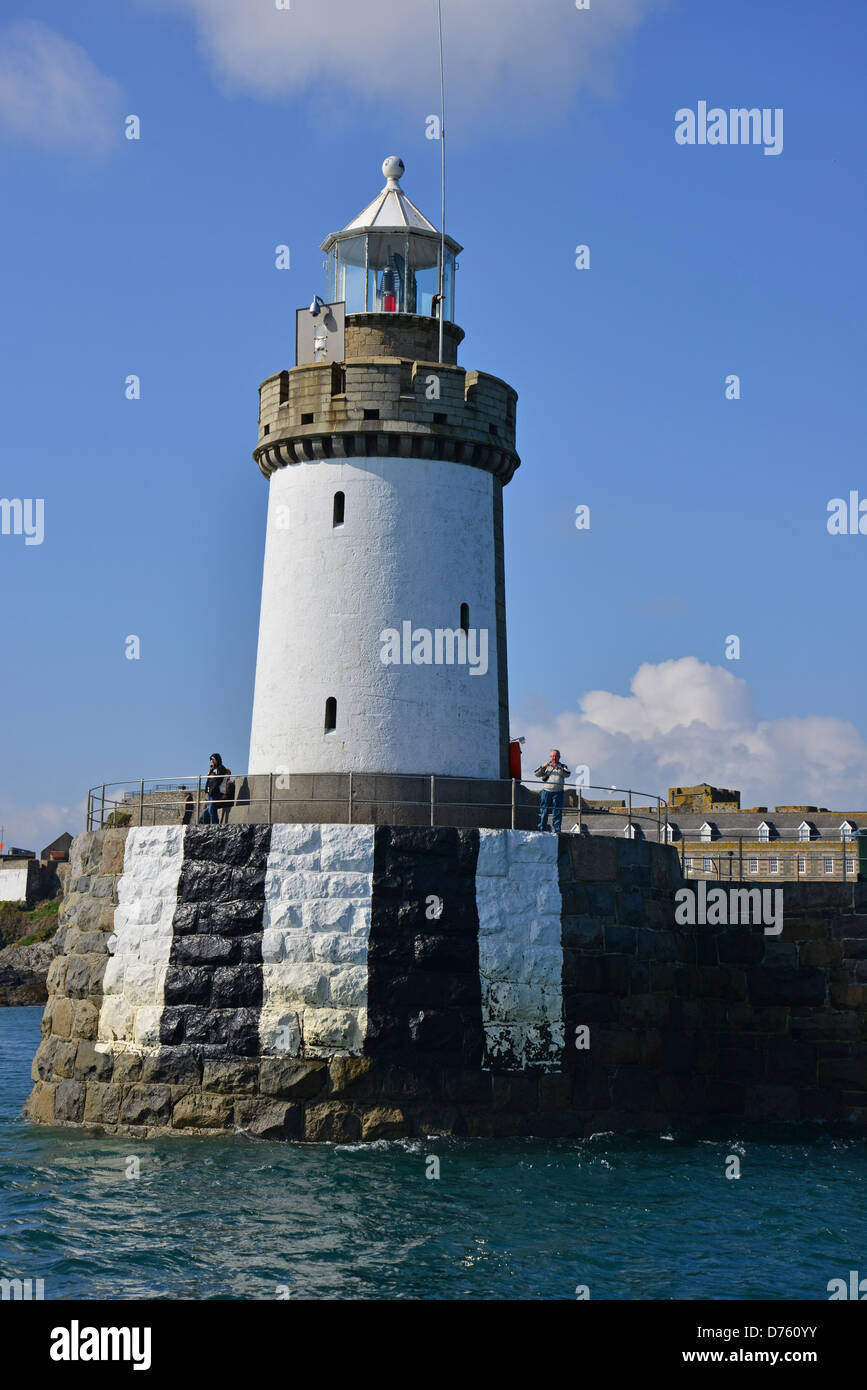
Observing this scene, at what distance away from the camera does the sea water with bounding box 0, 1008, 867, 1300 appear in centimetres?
1483

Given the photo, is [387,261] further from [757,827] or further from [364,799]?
[757,827]

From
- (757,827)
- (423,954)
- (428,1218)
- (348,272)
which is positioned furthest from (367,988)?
(757,827)

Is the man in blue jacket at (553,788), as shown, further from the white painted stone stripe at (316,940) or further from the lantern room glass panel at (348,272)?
the lantern room glass panel at (348,272)

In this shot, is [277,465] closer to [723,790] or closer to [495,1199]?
[495,1199]

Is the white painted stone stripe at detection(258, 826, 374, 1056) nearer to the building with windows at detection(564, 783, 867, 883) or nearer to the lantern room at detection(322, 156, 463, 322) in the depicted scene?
the lantern room at detection(322, 156, 463, 322)

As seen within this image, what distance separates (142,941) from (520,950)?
5.77 m

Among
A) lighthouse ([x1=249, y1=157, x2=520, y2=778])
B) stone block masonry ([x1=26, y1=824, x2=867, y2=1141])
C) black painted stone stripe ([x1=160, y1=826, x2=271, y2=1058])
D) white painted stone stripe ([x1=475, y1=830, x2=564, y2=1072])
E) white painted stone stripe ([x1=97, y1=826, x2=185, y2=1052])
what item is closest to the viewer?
stone block masonry ([x1=26, y1=824, x2=867, y2=1141])

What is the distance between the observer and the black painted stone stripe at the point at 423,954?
Result: 21312 millimetres

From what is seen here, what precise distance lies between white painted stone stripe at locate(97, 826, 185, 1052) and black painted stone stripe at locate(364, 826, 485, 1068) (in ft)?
10.7

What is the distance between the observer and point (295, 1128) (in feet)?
68.6

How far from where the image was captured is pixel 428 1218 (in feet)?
55.6

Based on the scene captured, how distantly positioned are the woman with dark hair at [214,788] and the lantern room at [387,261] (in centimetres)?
883

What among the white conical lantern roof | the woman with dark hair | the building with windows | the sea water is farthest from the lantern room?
the building with windows
